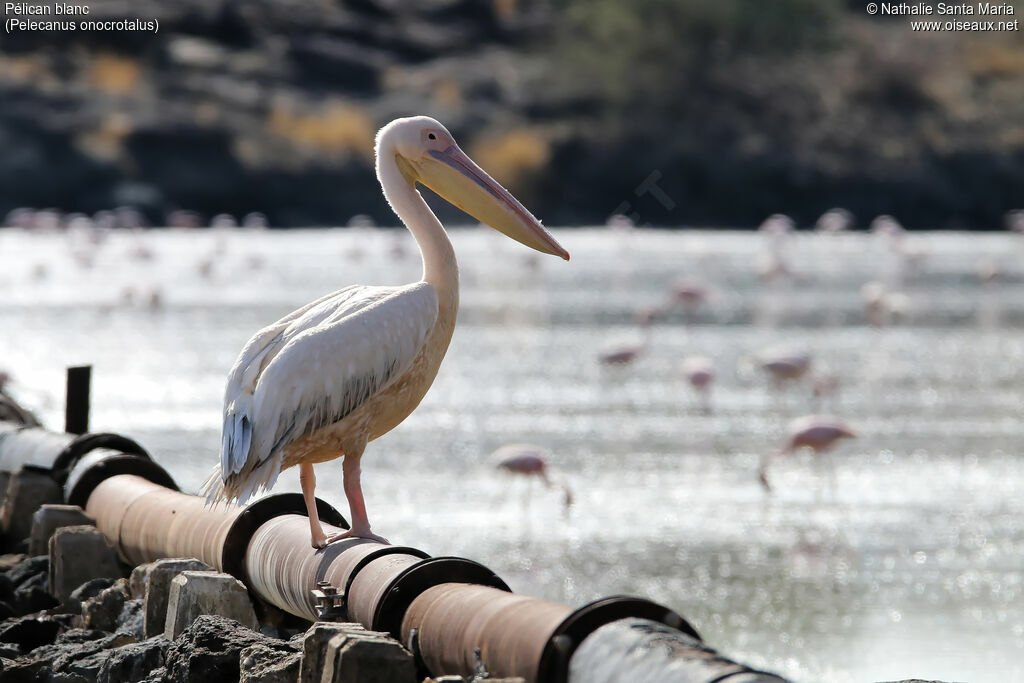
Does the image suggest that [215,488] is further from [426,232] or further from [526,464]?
[526,464]

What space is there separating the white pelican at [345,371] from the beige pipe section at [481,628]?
0.62m

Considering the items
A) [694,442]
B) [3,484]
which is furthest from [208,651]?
[694,442]

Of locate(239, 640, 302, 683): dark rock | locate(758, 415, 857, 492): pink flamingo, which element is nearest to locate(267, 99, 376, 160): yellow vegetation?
locate(758, 415, 857, 492): pink flamingo

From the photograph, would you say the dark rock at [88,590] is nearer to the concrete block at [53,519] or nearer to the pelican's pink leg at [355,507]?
the concrete block at [53,519]

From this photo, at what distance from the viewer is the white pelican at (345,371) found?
4.02 metres

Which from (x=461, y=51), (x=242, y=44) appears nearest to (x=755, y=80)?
(x=461, y=51)

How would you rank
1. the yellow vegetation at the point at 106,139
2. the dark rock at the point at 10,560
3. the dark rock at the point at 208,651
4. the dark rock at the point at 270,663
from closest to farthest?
the dark rock at the point at 270,663 → the dark rock at the point at 208,651 → the dark rock at the point at 10,560 → the yellow vegetation at the point at 106,139

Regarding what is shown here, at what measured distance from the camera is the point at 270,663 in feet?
11.4

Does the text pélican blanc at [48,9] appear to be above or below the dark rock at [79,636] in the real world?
above

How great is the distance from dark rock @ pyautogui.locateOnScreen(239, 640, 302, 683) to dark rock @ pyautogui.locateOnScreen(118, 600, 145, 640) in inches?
37.5

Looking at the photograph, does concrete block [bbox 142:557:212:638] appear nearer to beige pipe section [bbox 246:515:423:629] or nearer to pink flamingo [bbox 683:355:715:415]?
beige pipe section [bbox 246:515:423:629]

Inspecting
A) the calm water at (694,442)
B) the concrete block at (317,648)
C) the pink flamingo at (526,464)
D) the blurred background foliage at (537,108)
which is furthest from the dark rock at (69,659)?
the blurred background foliage at (537,108)

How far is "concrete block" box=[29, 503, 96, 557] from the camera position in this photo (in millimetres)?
5293

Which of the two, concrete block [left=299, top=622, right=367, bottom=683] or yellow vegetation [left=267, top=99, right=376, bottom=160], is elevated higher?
yellow vegetation [left=267, top=99, right=376, bottom=160]
